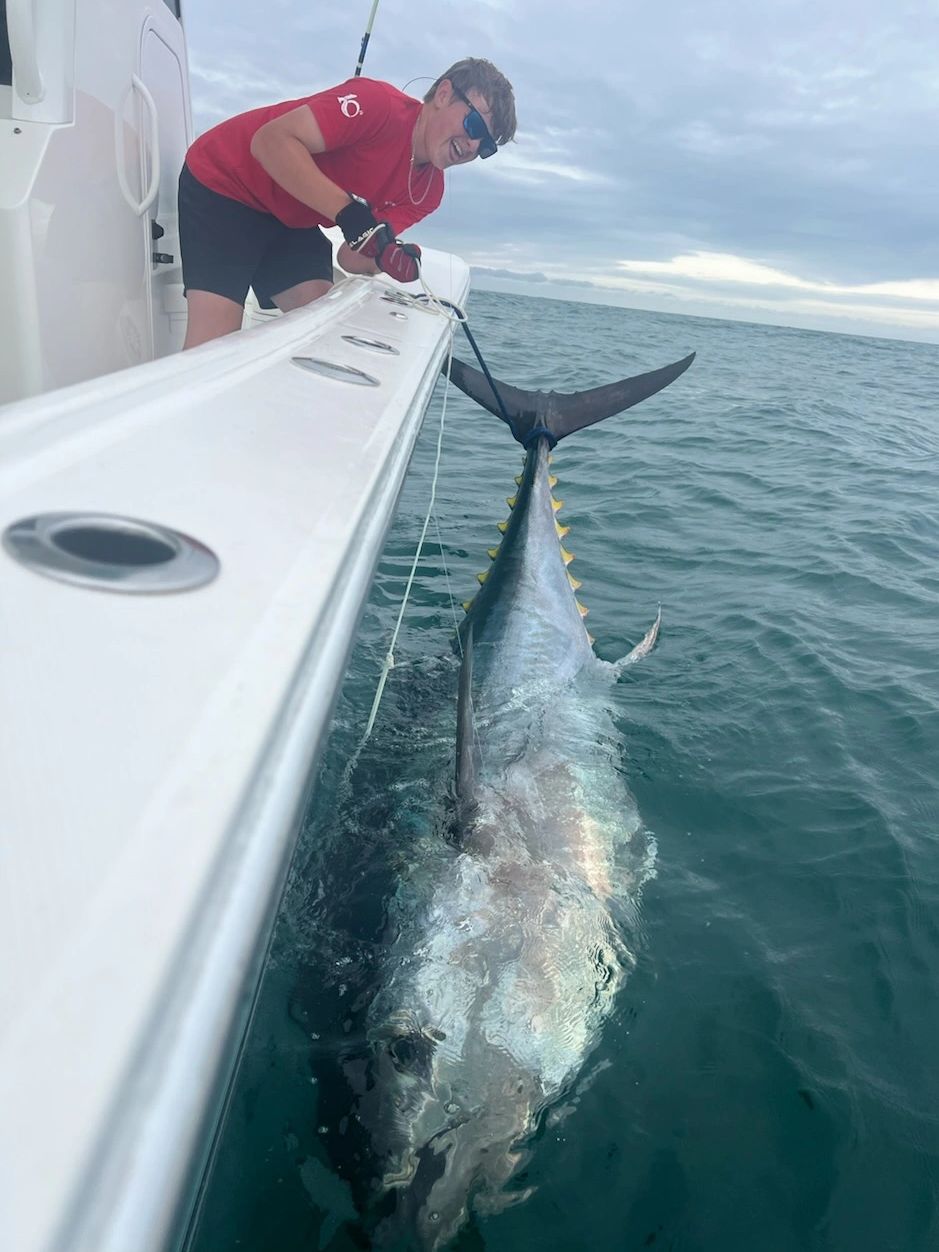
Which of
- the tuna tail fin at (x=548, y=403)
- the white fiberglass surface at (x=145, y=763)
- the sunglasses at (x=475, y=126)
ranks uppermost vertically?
the sunglasses at (x=475, y=126)

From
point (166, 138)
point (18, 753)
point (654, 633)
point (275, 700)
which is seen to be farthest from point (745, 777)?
point (166, 138)

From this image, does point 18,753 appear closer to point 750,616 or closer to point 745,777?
point 745,777

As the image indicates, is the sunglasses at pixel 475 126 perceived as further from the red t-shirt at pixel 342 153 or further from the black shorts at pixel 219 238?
the black shorts at pixel 219 238

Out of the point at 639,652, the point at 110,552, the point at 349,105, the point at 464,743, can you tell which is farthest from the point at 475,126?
the point at 110,552

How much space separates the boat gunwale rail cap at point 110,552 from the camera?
1034mm

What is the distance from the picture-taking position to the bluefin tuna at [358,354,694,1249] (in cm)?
161

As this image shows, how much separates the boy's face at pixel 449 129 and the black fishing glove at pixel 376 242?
13.9 inches

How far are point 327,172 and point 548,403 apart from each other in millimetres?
1424

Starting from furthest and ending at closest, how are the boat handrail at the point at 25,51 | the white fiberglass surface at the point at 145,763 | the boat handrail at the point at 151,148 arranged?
1. the boat handrail at the point at 151,148
2. the boat handrail at the point at 25,51
3. the white fiberglass surface at the point at 145,763

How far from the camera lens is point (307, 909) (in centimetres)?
206

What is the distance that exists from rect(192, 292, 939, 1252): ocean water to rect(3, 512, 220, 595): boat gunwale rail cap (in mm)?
1102

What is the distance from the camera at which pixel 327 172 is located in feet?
11.3

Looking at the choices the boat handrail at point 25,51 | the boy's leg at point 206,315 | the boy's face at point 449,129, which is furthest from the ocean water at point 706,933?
the boat handrail at point 25,51

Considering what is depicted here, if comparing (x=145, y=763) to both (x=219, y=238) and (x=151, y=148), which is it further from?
(x=151, y=148)
